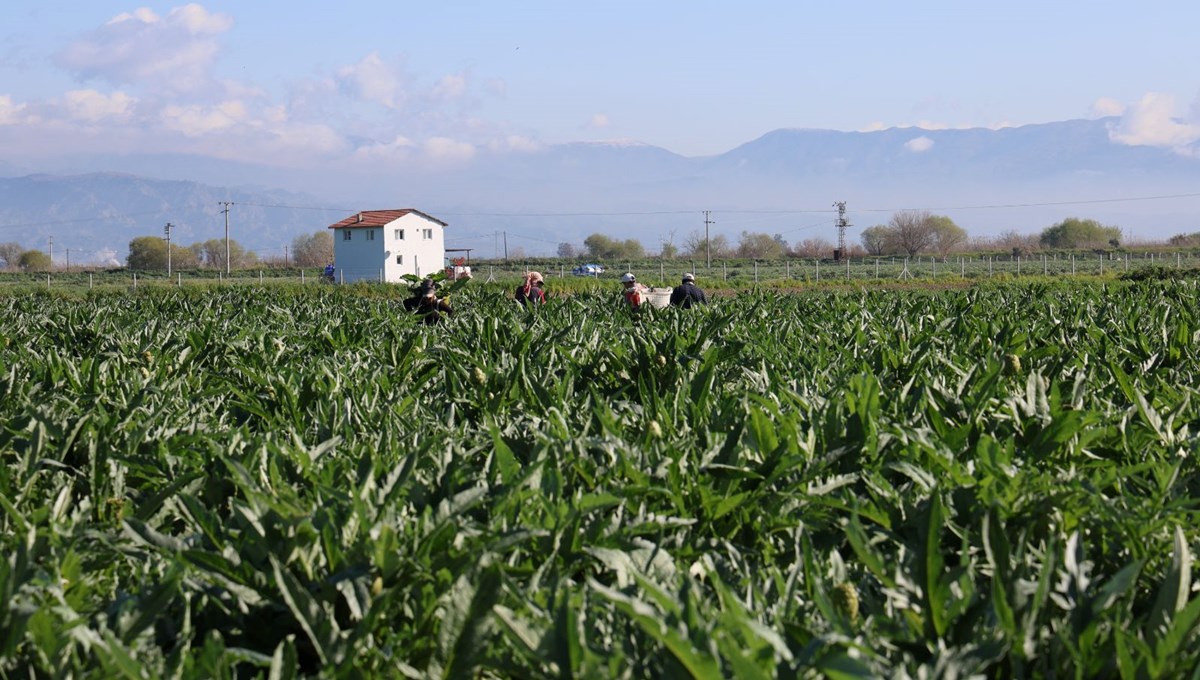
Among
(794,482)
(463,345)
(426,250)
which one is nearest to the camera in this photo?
(794,482)

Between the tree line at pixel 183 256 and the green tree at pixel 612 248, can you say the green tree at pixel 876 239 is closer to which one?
the green tree at pixel 612 248

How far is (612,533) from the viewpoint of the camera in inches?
114

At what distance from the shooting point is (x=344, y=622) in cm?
271

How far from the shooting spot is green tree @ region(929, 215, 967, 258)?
482 feet

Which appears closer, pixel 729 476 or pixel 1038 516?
pixel 1038 516

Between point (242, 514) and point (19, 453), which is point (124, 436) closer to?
point (19, 453)

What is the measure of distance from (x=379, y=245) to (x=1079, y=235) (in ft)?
288

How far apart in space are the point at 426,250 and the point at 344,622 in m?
94.3

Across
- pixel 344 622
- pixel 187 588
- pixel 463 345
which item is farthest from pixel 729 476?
pixel 463 345

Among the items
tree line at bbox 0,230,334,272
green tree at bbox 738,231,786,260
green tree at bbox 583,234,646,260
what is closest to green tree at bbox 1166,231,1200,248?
green tree at bbox 738,231,786,260

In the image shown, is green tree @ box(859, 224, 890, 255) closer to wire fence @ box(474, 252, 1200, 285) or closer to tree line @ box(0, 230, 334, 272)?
wire fence @ box(474, 252, 1200, 285)

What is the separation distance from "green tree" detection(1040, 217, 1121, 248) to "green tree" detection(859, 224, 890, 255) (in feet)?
61.0

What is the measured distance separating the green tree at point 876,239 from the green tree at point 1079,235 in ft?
61.0

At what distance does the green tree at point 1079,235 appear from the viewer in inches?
5507
